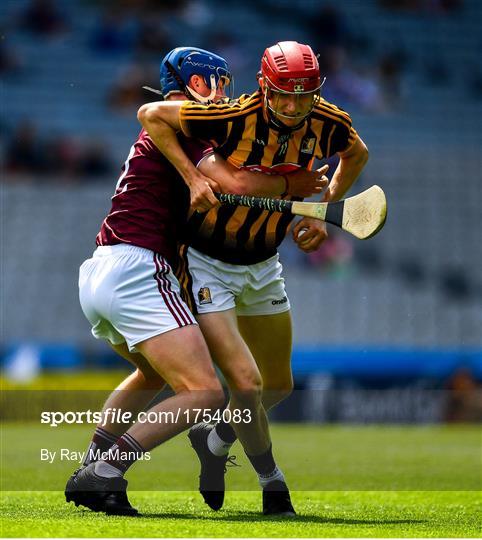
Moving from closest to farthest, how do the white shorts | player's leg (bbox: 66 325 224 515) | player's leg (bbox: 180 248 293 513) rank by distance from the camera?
player's leg (bbox: 66 325 224 515), player's leg (bbox: 180 248 293 513), the white shorts

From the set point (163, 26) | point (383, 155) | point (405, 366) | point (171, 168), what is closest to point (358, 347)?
point (405, 366)

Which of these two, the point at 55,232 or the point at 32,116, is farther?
the point at 32,116

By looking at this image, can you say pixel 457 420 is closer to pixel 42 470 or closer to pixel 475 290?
pixel 475 290

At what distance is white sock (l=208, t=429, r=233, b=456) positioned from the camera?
17.2ft

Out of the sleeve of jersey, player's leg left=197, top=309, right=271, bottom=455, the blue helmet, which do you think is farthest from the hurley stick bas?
the blue helmet

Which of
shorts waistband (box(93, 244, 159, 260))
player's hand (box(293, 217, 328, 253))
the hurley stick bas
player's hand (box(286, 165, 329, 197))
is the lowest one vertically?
shorts waistband (box(93, 244, 159, 260))

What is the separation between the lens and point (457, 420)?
1383 centimetres

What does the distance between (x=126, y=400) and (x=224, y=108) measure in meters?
1.35

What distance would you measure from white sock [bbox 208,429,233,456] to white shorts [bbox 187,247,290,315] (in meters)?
0.57

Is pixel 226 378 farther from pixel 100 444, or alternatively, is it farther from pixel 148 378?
pixel 100 444

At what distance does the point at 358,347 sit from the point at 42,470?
776 cm

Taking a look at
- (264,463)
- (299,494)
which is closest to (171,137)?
(264,463)

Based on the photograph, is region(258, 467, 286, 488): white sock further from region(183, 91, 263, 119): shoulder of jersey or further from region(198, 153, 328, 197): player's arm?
region(183, 91, 263, 119): shoulder of jersey

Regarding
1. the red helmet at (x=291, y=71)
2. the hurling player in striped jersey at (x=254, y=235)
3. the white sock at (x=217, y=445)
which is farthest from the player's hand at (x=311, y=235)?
the white sock at (x=217, y=445)
